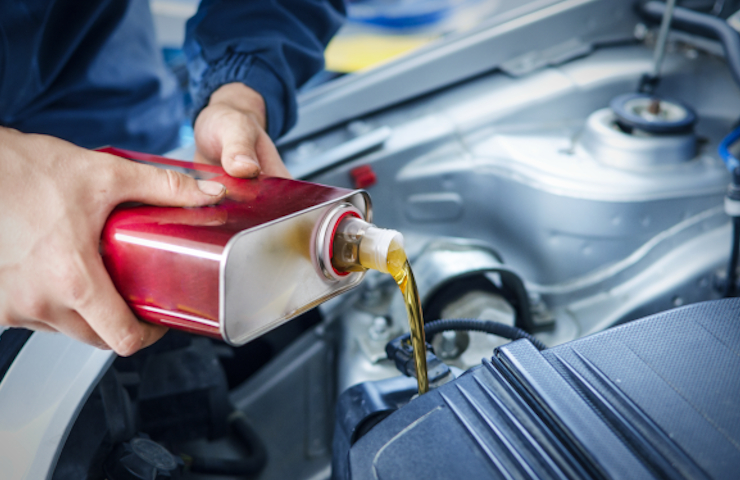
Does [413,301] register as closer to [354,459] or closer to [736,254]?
[354,459]

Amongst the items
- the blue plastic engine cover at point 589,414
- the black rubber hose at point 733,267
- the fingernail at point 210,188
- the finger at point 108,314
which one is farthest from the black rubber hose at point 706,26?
the finger at point 108,314

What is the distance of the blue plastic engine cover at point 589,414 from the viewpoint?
423 mm

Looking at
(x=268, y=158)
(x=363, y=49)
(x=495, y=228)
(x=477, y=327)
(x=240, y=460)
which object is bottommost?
(x=363, y=49)

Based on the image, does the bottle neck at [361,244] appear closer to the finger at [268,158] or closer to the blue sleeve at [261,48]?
the finger at [268,158]

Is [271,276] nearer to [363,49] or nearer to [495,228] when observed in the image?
[495,228]

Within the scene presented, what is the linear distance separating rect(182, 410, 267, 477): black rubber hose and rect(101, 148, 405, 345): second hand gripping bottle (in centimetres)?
40

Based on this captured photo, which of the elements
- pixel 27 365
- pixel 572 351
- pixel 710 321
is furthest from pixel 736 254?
pixel 27 365

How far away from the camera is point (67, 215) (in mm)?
476

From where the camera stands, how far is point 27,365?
1.90ft

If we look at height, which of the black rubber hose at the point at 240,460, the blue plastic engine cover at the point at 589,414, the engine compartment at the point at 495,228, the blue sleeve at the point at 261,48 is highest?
the blue sleeve at the point at 261,48

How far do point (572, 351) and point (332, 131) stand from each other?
2.27 ft

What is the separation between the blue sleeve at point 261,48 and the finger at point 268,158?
0.44 ft

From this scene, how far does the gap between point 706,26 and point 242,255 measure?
3.33 feet

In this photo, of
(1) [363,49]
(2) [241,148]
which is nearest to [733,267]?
(2) [241,148]
